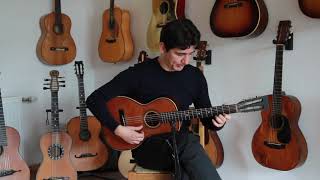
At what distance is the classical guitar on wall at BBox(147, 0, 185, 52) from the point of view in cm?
298

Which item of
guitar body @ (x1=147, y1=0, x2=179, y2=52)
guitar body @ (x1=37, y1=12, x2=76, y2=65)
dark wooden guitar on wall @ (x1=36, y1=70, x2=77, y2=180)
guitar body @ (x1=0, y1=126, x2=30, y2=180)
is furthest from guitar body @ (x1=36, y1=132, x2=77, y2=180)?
guitar body @ (x1=147, y1=0, x2=179, y2=52)

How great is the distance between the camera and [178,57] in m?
1.84

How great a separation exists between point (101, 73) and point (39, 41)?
25.7 inches

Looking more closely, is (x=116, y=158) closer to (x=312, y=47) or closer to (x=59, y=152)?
(x=59, y=152)

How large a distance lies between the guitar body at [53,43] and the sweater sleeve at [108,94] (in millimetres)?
1588

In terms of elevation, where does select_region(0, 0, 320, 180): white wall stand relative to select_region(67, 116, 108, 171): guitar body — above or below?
above

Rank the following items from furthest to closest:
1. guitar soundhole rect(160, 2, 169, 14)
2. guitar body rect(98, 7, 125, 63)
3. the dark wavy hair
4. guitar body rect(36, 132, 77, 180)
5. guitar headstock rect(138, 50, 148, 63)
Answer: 1. guitar body rect(98, 7, 125, 63)
2. guitar headstock rect(138, 50, 148, 63)
3. guitar soundhole rect(160, 2, 169, 14)
4. guitar body rect(36, 132, 77, 180)
5. the dark wavy hair

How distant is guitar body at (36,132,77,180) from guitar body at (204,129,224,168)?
1049mm

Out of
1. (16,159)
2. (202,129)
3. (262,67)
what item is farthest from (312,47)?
(16,159)

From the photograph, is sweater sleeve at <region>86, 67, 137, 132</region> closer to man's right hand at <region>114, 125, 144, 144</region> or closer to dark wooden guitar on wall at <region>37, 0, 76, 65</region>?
man's right hand at <region>114, 125, 144, 144</region>

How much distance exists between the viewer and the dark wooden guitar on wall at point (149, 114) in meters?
1.90

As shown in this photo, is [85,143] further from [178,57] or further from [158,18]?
[178,57]

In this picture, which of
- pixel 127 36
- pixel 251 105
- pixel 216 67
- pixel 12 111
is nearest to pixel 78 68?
pixel 127 36

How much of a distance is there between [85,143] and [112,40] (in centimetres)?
90
